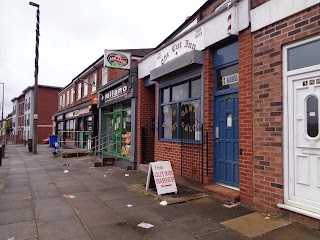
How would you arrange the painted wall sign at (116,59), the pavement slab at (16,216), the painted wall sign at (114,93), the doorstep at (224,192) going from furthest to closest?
the painted wall sign at (114,93) < the painted wall sign at (116,59) < the doorstep at (224,192) < the pavement slab at (16,216)

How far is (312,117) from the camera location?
4.36 meters

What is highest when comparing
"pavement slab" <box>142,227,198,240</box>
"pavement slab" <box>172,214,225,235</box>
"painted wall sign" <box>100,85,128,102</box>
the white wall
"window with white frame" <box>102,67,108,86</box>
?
"window with white frame" <box>102,67,108,86</box>

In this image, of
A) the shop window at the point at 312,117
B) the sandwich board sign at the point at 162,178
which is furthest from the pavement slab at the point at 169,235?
the shop window at the point at 312,117

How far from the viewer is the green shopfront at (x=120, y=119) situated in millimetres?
10945

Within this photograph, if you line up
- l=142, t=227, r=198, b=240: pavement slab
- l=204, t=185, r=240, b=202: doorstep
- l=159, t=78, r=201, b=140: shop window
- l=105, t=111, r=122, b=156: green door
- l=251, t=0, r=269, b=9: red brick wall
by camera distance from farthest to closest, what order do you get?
l=105, t=111, r=122, b=156: green door → l=159, t=78, r=201, b=140: shop window → l=204, t=185, r=240, b=202: doorstep → l=251, t=0, r=269, b=9: red brick wall → l=142, t=227, r=198, b=240: pavement slab

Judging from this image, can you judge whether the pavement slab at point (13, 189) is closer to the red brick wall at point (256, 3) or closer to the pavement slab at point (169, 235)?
the pavement slab at point (169, 235)

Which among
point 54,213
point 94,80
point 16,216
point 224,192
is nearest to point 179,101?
point 224,192

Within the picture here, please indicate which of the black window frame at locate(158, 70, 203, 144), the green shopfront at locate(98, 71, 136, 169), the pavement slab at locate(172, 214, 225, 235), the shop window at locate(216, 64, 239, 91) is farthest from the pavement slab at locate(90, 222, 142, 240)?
the green shopfront at locate(98, 71, 136, 169)

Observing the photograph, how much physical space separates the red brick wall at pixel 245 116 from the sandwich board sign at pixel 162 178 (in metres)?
1.73

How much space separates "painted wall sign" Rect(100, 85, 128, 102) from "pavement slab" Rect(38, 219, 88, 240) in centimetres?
736

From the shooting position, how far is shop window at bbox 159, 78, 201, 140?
7391 mm

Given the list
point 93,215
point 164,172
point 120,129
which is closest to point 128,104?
point 120,129

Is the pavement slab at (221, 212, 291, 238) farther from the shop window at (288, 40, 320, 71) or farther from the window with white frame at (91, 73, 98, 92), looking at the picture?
the window with white frame at (91, 73, 98, 92)

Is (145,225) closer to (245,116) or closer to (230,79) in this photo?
(245,116)
